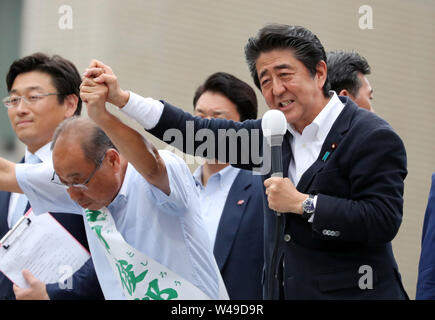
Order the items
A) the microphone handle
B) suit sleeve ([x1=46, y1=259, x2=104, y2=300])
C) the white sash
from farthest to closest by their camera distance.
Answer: suit sleeve ([x1=46, y1=259, x2=104, y2=300]) < the white sash < the microphone handle

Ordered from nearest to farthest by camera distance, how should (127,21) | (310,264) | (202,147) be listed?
(310,264) → (202,147) → (127,21)

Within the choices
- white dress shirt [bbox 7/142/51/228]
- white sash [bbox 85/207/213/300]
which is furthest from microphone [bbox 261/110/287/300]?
white dress shirt [bbox 7/142/51/228]

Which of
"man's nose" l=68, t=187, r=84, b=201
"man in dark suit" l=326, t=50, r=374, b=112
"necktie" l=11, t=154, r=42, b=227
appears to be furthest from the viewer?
"man in dark suit" l=326, t=50, r=374, b=112

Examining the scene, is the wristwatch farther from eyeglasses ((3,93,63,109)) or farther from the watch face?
eyeglasses ((3,93,63,109))

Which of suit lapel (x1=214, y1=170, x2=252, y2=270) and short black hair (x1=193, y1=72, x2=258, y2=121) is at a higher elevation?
short black hair (x1=193, y1=72, x2=258, y2=121)

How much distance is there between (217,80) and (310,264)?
176cm

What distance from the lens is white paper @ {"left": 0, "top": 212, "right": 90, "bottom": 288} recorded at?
10.7 ft

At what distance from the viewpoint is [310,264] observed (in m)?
2.62

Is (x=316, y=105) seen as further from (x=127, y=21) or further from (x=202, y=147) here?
(x=127, y=21)

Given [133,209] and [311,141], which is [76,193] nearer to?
[133,209]

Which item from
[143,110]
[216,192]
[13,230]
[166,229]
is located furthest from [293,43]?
[13,230]

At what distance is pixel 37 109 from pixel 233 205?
1197mm
